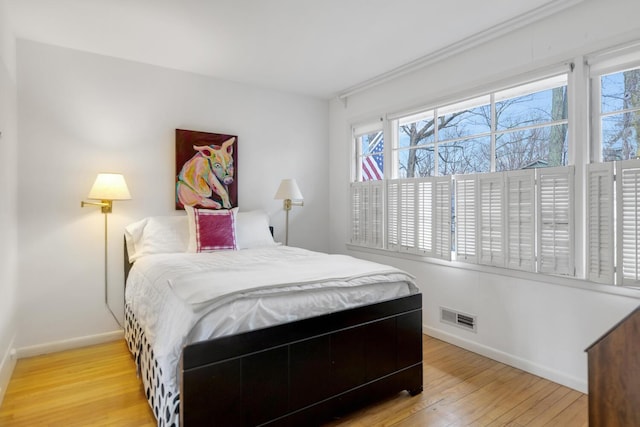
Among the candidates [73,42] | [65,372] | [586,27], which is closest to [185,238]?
[65,372]

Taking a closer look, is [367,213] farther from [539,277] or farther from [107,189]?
[107,189]

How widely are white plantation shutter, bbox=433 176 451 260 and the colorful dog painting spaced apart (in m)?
2.07

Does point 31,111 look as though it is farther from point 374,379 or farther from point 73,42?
point 374,379

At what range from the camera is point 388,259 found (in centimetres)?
374

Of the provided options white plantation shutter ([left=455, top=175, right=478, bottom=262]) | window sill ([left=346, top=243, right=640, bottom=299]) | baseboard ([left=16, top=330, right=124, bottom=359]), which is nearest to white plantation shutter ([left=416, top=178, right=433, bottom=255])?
window sill ([left=346, top=243, right=640, bottom=299])

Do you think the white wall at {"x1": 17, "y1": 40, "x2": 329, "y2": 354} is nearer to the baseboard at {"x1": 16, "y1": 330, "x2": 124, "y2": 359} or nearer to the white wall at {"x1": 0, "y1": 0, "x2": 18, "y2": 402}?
the baseboard at {"x1": 16, "y1": 330, "x2": 124, "y2": 359}

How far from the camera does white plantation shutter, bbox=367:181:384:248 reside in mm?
3768

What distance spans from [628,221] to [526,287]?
0.79m

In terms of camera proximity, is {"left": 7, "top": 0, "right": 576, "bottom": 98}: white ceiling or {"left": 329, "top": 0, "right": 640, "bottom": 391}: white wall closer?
{"left": 329, "top": 0, "right": 640, "bottom": 391}: white wall

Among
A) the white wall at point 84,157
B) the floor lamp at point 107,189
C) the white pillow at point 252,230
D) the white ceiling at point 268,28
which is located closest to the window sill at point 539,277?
the white pillow at point 252,230

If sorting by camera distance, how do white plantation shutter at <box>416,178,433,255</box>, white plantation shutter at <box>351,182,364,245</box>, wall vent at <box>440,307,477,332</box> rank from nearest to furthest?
1. wall vent at <box>440,307,477,332</box>
2. white plantation shutter at <box>416,178,433,255</box>
3. white plantation shutter at <box>351,182,364,245</box>

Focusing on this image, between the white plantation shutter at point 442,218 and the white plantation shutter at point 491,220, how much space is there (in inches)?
11.0

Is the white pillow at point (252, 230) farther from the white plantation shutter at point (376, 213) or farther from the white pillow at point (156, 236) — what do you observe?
the white plantation shutter at point (376, 213)

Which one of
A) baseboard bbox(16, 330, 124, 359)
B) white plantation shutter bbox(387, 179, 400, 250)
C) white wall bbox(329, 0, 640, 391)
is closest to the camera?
white wall bbox(329, 0, 640, 391)
